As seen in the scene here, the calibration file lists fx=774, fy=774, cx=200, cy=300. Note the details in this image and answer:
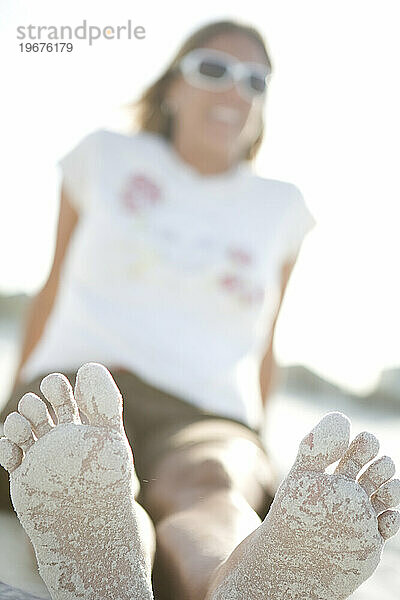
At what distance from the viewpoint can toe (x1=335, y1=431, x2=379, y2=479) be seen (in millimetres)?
630

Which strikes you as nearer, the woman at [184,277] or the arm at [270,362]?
the woman at [184,277]

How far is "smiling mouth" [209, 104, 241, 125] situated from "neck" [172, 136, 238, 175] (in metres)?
0.06

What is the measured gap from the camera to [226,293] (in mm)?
1198

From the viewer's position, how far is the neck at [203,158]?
1334 millimetres

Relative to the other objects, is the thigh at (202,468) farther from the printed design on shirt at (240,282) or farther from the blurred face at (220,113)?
the blurred face at (220,113)

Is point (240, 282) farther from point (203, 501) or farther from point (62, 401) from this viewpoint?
point (62, 401)

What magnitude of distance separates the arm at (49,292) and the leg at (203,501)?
441mm

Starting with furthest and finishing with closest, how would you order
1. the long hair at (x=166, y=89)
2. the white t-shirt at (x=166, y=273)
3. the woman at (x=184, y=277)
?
1. the long hair at (x=166, y=89)
2. the white t-shirt at (x=166, y=273)
3. the woman at (x=184, y=277)

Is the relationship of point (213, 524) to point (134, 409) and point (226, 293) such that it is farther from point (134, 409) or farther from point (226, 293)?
point (226, 293)

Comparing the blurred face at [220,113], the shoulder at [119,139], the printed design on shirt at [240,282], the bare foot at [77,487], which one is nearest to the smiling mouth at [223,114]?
the blurred face at [220,113]

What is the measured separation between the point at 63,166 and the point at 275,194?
0.37 meters

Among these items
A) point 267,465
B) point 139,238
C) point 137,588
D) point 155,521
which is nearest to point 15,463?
point 137,588

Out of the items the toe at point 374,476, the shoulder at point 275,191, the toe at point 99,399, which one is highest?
the toe at point 99,399

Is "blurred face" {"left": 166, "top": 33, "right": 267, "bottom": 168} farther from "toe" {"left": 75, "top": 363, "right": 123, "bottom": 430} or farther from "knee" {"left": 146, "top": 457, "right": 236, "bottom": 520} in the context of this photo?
"toe" {"left": 75, "top": 363, "right": 123, "bottom": 430}
